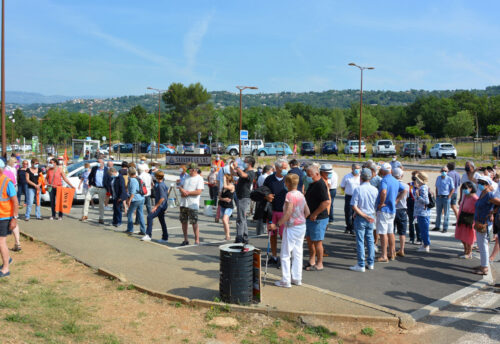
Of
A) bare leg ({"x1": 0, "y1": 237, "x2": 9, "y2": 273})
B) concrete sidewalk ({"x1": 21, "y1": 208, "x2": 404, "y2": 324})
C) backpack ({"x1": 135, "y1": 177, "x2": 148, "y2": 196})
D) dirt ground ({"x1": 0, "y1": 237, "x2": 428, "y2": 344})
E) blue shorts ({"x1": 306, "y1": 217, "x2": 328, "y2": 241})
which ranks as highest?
backpack ({"x1": 135, "y1": 177, "x2": 148, "y2": 196})

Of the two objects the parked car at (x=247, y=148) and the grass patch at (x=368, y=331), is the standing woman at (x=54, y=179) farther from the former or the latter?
the parked car at (x=247, y=148)

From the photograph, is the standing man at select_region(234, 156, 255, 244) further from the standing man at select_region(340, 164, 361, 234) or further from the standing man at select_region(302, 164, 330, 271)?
the standing man at select_region(340, 164, 361, 234)

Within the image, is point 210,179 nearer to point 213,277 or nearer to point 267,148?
point 213,277

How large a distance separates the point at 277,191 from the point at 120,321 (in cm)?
371

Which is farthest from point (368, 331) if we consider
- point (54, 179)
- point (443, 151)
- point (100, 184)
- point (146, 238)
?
point (443, 151)

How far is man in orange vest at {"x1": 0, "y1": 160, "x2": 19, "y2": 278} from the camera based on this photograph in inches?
296

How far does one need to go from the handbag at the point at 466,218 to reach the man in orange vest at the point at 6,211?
Answer: 820 cm

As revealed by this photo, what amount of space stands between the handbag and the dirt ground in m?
4.11

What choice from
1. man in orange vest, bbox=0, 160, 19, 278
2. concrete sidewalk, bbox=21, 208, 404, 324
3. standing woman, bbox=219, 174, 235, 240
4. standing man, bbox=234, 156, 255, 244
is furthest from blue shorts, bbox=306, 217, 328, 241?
man in orange vest, bbox=0, 160, 19, 278

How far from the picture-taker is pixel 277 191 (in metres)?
8.41

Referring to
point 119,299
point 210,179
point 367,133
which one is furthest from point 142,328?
point 367,133

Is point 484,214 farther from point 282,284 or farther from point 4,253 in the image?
point 4,253

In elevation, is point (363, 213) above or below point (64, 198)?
above

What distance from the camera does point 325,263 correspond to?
8859 mm
